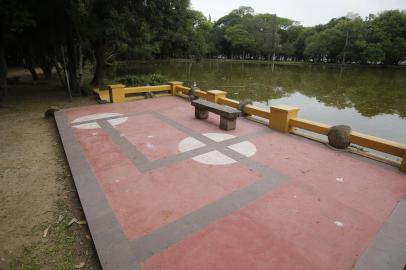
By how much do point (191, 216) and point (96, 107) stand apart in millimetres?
7784

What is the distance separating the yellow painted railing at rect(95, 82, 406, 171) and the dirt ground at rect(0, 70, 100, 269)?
484 cm

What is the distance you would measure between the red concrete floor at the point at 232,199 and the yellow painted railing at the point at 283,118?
1.20 ft

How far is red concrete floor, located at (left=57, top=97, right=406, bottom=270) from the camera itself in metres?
2.86

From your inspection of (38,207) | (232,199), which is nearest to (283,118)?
(232,199)

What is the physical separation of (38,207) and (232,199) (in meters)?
3.03

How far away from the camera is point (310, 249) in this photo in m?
2.94

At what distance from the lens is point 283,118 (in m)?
6.90

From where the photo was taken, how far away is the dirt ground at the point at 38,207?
9.35 ft

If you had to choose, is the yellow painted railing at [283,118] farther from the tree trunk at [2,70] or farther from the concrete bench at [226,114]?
the tree trunk at [2,70]

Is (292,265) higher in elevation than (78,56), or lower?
lower

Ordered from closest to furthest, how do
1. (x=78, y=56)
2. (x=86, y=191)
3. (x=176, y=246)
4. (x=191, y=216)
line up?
(x=176, y=246)
(x=191, y=216)
(x=86, y=191)
(x=78, y=56)

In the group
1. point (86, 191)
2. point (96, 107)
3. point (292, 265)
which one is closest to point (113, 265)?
point (86, 191)

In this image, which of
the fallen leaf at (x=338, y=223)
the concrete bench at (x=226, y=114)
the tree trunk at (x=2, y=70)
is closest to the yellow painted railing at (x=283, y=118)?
the concrete bench at (x=226, y=114)

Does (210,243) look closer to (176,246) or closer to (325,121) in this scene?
(176,246)
